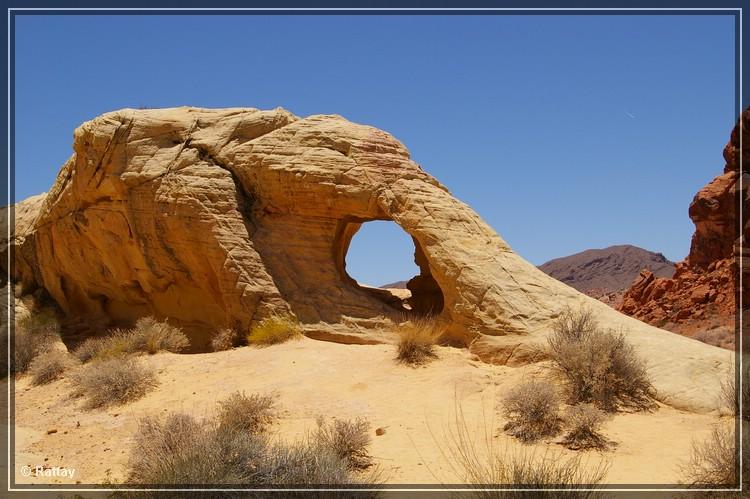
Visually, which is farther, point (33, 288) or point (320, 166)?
point (33, 288)

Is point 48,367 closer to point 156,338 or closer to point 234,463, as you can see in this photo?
point 156,338

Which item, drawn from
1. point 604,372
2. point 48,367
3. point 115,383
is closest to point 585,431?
point 604,372

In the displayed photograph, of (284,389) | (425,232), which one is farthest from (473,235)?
(284,389)

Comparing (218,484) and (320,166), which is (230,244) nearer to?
(320,166)

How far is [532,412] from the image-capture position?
25.3 ft

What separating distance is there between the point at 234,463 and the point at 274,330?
5853 millimetres

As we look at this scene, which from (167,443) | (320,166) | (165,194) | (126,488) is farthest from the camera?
(165,194)

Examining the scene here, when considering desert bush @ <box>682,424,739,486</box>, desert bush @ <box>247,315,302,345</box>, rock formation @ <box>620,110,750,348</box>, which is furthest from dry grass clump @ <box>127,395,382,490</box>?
rock formation @ <box>620,110,750,348</box>

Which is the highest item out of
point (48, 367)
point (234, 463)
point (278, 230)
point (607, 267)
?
point (278, 230)

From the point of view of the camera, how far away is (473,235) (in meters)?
11.8

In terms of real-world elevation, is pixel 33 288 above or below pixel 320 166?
below

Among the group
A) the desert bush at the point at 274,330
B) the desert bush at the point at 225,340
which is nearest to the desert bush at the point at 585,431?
the desert bush at the point at 274,330

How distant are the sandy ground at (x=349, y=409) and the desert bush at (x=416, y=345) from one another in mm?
182

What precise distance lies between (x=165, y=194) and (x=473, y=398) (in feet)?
24.8
